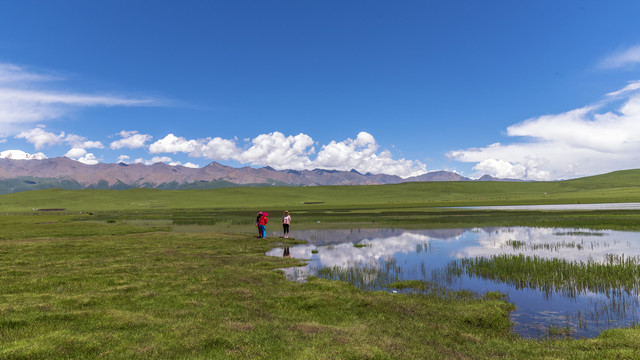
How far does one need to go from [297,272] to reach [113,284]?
11477 mm

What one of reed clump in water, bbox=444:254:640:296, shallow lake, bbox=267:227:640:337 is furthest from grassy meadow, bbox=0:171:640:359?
reed clump in water, bbox=444:254:640:296

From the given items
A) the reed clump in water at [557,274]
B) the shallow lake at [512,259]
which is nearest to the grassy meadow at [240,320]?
the shallow lake at [512,259]

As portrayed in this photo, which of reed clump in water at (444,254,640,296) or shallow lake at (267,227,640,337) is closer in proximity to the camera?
shallow lake at (267,227,640,337)

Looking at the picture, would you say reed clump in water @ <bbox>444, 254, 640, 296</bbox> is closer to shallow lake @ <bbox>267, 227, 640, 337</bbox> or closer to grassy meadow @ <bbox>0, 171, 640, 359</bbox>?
shallow lake @ <bbox>267, 227, 640, 337</bbox>

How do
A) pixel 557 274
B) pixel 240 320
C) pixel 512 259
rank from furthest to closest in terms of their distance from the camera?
pixel 512 259, pixel 557 274, pixel 240 320

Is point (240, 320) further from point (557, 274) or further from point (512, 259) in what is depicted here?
point (512, 259)

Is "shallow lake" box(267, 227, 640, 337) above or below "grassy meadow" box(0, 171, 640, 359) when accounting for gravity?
below

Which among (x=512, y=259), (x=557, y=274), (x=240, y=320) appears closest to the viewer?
(x=240, y=320)

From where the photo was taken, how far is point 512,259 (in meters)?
26.7

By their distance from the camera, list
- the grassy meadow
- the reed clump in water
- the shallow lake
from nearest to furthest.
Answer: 1. the grassy meadow
2. the shallow lake
3. the reed clump in water

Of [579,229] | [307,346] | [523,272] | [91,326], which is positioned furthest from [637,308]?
[579,229]

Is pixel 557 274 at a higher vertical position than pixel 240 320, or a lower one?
lower

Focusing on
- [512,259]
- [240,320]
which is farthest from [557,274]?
[240,320]

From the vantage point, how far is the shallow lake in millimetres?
15617
